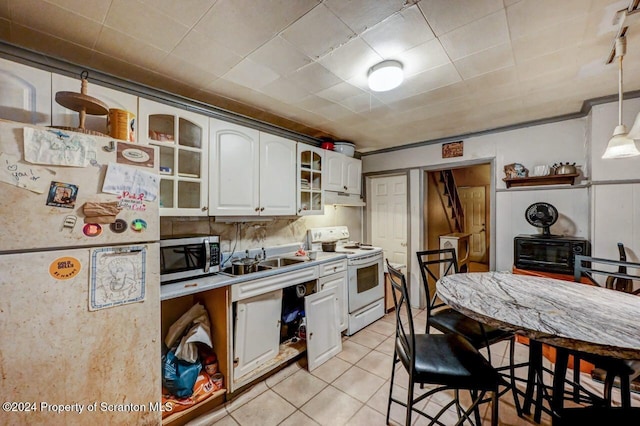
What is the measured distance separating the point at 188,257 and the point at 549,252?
3233 mm

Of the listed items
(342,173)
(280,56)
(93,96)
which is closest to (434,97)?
(280,56)

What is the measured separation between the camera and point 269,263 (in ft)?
8.95

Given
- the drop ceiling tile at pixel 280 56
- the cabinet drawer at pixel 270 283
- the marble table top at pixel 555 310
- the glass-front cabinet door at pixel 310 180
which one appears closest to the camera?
the marble table top at pixel 555 310

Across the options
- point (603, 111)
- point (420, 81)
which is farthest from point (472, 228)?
point (420, 81)

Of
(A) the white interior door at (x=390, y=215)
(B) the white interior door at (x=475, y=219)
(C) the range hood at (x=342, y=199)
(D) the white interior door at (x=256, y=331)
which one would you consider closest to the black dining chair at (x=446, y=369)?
(D) the white interior door at (x=256, y=331)

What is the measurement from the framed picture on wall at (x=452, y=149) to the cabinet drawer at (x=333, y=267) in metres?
2.03

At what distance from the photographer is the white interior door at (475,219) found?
5.79m

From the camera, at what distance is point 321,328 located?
7.95 feet

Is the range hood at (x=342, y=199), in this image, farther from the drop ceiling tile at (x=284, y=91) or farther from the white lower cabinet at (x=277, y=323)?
the drop ceiling tile at (x=284, y=91)

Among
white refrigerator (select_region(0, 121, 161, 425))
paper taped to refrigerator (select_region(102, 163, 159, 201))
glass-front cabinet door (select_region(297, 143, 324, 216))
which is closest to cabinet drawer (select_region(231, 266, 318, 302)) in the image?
white refrigerator (select_region(0, 121, 161, 425))

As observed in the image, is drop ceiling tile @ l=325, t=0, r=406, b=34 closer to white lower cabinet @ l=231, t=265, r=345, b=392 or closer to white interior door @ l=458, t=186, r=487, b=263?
white lower cabinet @ l=231, t=265, r=345, b=392

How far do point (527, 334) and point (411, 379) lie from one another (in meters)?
0.57

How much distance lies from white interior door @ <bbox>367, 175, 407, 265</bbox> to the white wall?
2.49ft

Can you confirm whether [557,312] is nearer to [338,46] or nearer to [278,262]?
[338,46]
